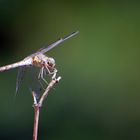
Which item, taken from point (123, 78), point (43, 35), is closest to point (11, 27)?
point (43, 35)

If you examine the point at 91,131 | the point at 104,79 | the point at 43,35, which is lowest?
the point at 91,131

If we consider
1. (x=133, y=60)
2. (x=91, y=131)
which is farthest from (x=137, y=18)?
(x=91, y=131)

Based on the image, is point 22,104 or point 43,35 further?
point 43,35

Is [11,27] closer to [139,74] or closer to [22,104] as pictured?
[22,104]

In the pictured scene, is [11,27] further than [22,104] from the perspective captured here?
Yes

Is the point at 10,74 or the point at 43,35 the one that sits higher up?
the point at 43,35

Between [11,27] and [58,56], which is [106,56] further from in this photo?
[11,27]
